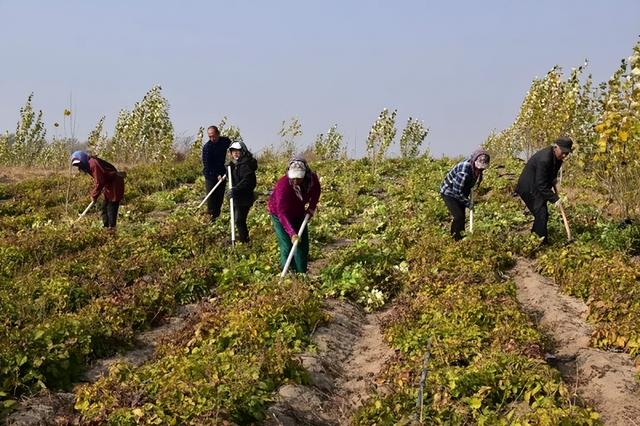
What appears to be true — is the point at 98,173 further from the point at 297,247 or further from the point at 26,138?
the point at 26,138

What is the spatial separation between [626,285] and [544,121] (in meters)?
9.12

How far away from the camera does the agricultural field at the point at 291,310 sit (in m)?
4.65

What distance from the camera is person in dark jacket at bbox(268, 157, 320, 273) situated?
7.80m

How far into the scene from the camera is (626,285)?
6984 millimetres

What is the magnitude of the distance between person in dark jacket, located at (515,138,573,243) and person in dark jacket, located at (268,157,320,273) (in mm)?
3184

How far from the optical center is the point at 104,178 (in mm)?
10555

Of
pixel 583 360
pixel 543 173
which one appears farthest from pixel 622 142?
pixel 583 360

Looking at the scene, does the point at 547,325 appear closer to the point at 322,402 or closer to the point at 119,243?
the point at 322,402

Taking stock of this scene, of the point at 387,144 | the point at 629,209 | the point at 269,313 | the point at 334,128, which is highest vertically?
the point at 334,128

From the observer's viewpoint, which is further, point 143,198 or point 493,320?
point 143,198

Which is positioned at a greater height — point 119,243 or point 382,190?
point 382,190

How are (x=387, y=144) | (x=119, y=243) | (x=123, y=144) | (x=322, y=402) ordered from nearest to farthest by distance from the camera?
(x=322, y=402) < (x=119, y=243) < (x=387, y=144) < (x=123, y=144)

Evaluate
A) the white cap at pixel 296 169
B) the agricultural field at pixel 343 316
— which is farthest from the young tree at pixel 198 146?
the white cap at pixel 296 169

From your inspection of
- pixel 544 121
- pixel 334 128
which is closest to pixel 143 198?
pixel 544 121
